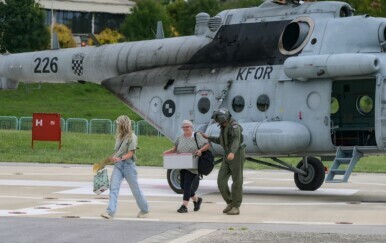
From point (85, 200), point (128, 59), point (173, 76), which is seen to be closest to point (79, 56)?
point (128, 59)

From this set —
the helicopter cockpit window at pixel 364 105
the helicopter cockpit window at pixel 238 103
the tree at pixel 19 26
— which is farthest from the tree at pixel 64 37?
the helicopter cockpit window at pixel 364 105

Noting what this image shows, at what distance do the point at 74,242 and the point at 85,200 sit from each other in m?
6.73

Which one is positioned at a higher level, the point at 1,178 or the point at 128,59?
the point at 128,59

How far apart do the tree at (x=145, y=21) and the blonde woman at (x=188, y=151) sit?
64.5m

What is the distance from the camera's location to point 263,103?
22.0m

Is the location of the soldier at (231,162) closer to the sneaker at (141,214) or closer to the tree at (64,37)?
the sneaker at (141,214)

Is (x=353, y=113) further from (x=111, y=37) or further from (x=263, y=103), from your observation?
(x=111, y=37)

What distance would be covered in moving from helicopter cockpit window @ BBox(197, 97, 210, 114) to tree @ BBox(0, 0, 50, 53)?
53.7m

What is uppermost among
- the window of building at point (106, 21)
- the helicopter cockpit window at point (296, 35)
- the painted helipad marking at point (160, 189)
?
the window of building at point (106, 21)

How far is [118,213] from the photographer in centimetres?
1808

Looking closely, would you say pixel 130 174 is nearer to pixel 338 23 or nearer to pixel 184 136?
pixel 184 136

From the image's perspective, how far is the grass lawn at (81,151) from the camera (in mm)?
33312

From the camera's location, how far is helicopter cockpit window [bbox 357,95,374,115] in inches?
840

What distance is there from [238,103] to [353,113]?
8.25ft
